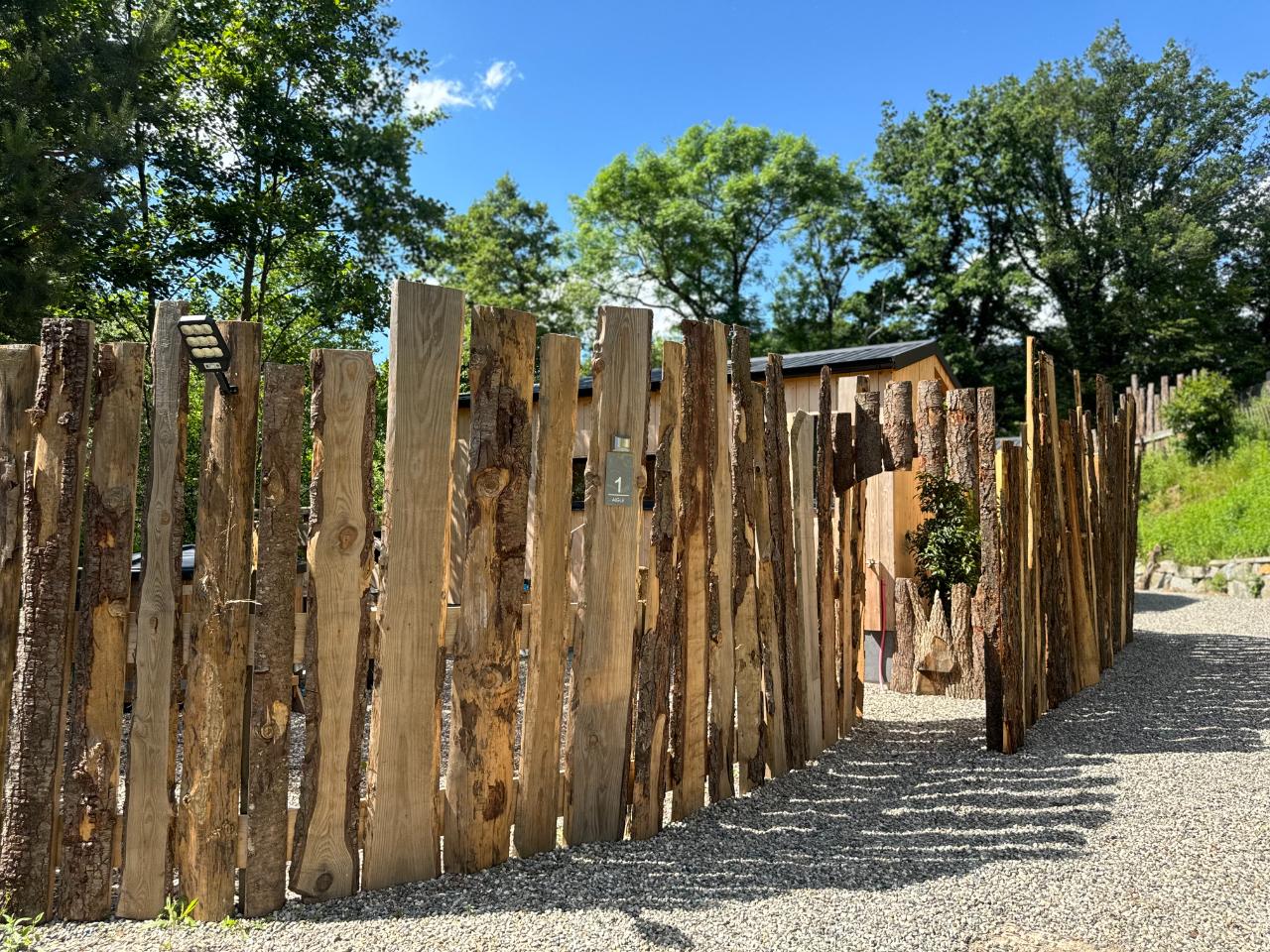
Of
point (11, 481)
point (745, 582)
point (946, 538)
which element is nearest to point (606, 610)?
point (745, 582)

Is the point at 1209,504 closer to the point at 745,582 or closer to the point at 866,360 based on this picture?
the point at 866,360

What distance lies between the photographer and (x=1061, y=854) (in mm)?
3254

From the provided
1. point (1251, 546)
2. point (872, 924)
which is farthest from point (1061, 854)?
point (1251, 546)

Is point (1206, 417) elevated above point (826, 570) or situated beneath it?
elevated above

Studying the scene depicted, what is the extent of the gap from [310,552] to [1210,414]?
20233mm

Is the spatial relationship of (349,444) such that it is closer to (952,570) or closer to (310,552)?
(310,552)

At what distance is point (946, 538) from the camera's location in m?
7.31

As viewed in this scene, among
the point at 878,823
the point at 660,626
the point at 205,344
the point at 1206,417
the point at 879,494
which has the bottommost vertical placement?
the point at 878,823

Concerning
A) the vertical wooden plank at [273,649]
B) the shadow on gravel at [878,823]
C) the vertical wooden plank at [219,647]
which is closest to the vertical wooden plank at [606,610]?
the shadow on gravel at [878,823]

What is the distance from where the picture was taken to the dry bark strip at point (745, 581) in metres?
4.02

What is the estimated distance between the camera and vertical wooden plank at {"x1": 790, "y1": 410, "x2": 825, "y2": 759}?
4531 mm

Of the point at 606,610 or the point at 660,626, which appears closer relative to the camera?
the point at 606,610

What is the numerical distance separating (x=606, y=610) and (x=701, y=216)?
86.6ft

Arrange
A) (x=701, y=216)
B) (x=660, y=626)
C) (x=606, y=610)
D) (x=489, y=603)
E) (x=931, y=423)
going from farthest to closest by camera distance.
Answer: (x=701, y=216), (x=931, y=423), (x=660, y=626), (x=606, y=610), (x=489, y=603)
